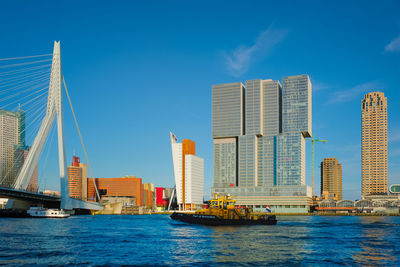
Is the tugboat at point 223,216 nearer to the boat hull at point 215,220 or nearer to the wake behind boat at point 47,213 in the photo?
the boat hull at point 215,220

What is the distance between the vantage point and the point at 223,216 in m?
87.1

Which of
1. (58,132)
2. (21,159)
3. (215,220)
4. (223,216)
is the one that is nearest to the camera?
(215,220)

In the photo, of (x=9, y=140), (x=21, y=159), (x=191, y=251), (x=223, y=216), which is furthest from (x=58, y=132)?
(x=191, y=251)

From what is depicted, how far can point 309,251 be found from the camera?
4609cm

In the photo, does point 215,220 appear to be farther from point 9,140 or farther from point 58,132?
point 9,140

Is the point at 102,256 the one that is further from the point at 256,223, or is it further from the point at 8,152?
the point at 8,152

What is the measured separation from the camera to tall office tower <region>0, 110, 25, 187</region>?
95.4m

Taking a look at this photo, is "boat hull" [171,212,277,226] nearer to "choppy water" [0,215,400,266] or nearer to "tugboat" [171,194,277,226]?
"tugboat" [171,194,277,226]

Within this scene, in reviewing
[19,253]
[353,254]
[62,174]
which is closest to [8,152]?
[62,174]

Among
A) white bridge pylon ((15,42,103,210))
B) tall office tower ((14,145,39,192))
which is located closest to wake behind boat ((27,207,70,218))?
tall office tower ((14,145,39,192))

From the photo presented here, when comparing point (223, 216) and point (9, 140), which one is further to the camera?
point (9, 140)

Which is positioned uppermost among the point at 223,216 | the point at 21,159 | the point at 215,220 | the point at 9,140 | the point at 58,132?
the point at 58,132

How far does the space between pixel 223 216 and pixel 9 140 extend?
164ft

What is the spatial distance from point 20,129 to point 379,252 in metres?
76.4
